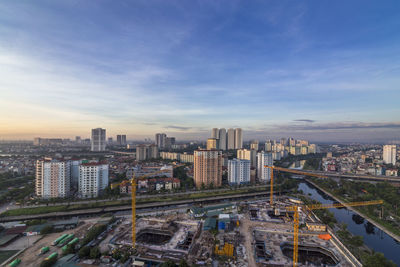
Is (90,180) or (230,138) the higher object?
(230,138)

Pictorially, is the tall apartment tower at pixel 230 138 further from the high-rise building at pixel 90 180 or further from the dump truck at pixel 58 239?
the dump truck at pixel 58 239

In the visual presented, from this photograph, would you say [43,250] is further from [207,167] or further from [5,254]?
[207,167]

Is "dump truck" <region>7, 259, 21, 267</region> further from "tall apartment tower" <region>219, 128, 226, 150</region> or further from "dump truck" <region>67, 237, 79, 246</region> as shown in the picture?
"tall apartment tower" <region>219, 128, 226, 150</region>

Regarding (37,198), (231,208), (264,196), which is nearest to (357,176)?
(264,196)

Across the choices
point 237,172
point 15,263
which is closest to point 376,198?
point 237,172

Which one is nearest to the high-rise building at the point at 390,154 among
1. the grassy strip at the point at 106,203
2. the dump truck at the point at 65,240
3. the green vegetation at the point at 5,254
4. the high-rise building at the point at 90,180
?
the grassy strip at the point at 106,203

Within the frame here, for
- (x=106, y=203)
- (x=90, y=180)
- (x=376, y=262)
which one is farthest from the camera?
(x=90, y=180)

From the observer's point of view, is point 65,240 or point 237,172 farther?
point 237,172
